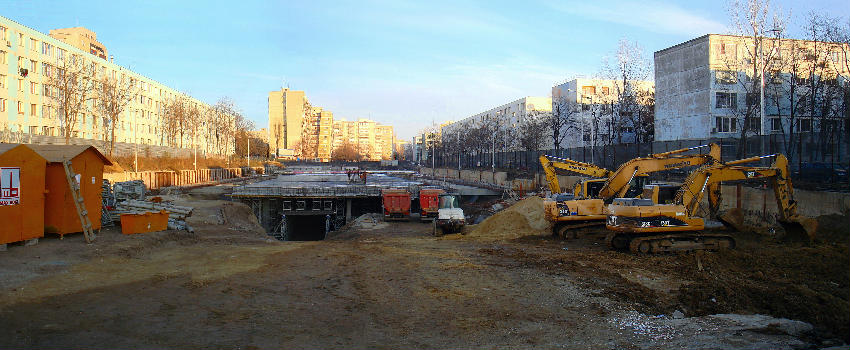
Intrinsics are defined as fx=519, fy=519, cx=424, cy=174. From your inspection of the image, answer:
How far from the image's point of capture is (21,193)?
45.9 ft

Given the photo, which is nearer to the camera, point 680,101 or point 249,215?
point 249,215

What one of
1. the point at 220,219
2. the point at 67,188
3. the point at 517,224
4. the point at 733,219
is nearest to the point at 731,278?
the point at 733,219

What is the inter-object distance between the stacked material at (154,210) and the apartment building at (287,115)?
517ft

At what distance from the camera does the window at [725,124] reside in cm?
4569

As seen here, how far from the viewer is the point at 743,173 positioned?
16953 mm

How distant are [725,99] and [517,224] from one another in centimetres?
3177

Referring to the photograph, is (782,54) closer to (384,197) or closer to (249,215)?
(384,197)

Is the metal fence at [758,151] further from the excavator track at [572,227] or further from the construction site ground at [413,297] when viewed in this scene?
the excavator track at [572,227]

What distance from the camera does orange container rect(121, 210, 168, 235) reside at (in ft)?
57.0

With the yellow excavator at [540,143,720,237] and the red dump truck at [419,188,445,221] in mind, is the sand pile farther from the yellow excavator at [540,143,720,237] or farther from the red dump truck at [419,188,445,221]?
the red dump truck at [419,188,445,221]

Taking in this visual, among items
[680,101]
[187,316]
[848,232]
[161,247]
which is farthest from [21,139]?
[680,101]

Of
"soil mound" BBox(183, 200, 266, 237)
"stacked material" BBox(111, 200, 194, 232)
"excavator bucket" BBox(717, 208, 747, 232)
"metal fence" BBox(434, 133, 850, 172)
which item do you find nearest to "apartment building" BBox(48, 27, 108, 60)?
"soil mound" BBox(183, 200, 266, 237)

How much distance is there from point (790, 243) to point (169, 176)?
46997 millimetres

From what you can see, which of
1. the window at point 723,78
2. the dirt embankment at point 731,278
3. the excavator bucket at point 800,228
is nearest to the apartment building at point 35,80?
the dirt embankment at point 731,278
